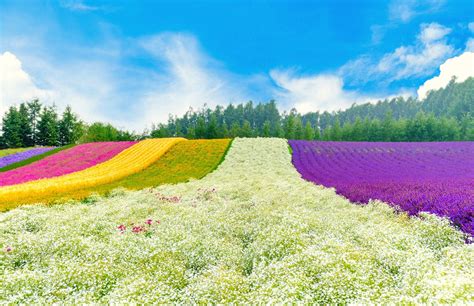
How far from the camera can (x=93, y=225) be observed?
10070mm

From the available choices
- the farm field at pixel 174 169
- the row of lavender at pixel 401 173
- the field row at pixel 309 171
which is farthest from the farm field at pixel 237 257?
the farm field at pixel 174 169

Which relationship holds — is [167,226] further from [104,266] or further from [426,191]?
[426,191]

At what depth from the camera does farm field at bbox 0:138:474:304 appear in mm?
5230

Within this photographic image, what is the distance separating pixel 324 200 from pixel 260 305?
387 inches

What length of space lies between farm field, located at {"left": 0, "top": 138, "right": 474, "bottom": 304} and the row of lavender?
3.59ft

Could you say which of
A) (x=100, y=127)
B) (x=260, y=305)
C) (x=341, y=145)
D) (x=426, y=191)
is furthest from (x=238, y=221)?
(x=100, y=127)

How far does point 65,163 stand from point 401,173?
34.5m

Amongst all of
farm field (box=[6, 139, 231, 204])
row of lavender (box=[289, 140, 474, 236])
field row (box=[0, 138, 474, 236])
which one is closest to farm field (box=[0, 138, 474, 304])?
row of lavender (box=[289, 140, 474, 236])

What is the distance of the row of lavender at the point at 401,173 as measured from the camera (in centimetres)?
995

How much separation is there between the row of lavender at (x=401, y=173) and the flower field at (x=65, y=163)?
78.7ft

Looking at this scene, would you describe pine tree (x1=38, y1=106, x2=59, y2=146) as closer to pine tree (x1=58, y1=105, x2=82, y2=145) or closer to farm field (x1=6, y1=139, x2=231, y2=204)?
pine tree (x1=58, y1=105, x2=82, y2=145)

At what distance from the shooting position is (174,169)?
3078 centimetres

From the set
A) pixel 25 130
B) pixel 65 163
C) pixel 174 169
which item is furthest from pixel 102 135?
pixel 174 169

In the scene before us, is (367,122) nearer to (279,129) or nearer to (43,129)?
(279,129)
